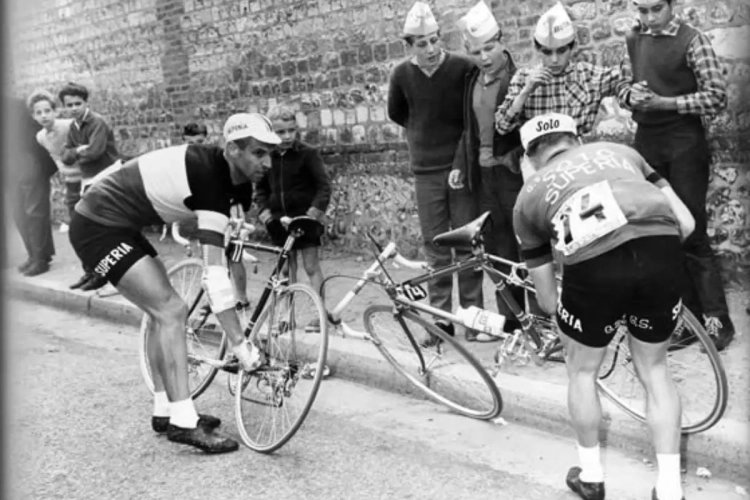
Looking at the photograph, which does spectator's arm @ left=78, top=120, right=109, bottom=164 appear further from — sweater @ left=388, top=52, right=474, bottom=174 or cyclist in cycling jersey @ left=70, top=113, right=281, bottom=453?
cyclist in cycling jersey @ left=70, top=113, right=281, bottom=453

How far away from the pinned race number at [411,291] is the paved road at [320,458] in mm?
706

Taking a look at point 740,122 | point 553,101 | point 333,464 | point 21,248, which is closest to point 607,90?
point 553,101

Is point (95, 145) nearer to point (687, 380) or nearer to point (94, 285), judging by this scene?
point (94, 285)

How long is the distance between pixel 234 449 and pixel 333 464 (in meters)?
0.63

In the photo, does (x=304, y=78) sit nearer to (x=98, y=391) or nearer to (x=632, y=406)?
(x=98, y=391)

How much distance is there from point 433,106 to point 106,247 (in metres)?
2.52

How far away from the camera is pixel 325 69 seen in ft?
32.5

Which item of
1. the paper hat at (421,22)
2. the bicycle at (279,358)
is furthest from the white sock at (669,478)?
the paper hat at (421,22)

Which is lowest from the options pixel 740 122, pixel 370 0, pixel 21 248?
pixel 21 248

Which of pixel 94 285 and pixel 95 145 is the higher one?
pixel 95 145

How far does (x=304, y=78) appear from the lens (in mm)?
10195

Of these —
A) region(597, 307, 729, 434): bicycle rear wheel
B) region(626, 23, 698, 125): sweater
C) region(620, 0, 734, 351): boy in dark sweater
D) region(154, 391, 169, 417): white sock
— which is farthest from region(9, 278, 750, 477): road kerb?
region(626, 23, 698, 125): sweater

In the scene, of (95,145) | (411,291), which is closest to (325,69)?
(95,145)

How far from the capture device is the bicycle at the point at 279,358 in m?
4.96
